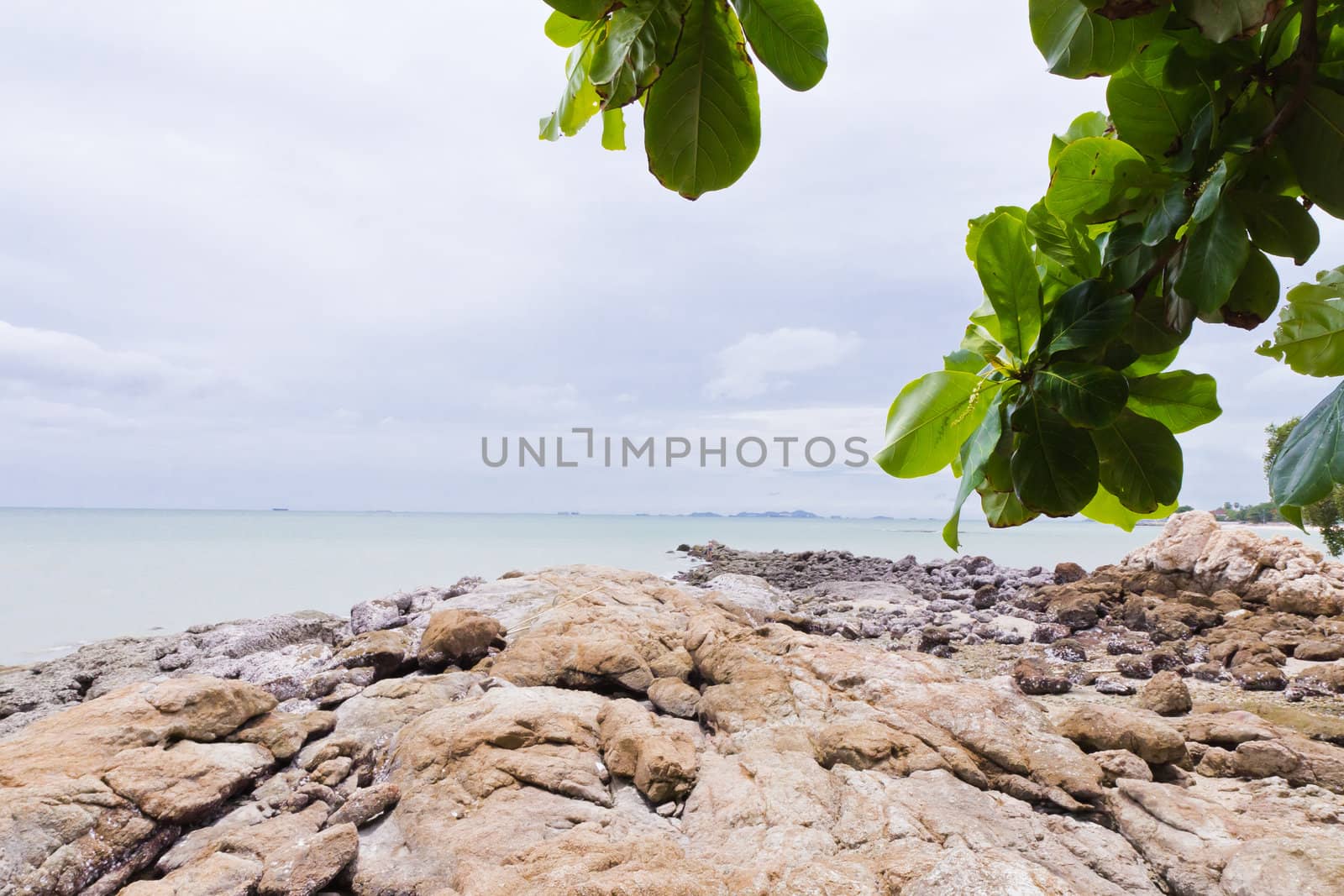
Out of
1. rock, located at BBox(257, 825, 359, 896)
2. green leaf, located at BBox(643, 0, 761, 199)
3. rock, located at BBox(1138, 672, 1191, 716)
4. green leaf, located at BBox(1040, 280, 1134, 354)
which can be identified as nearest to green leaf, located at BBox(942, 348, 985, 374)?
green leaf, located at BBox(1040, 280, 1134, 354)

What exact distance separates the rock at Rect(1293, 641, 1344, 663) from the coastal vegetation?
671cm

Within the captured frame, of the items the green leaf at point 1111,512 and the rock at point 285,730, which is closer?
the green leaf at point 1111,512

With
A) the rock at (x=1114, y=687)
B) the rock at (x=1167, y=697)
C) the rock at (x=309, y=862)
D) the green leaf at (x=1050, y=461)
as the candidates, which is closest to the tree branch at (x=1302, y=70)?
the green leaf at (x=1050, y=461)

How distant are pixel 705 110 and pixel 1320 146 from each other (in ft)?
2.01

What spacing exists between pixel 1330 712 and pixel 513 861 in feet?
18.3

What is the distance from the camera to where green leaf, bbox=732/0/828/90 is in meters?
0.63

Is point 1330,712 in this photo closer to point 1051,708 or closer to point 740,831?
point 1051,708

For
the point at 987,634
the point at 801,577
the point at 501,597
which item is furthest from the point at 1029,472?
the point at 801,577

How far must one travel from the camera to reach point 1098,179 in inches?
30.9

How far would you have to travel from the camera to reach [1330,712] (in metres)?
4.61

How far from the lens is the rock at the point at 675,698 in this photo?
364 cm

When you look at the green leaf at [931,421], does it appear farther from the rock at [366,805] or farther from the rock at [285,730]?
the rock at [285,730]

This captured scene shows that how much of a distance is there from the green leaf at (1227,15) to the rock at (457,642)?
4419mm

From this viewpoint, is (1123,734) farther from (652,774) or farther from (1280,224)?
(1280,224)
